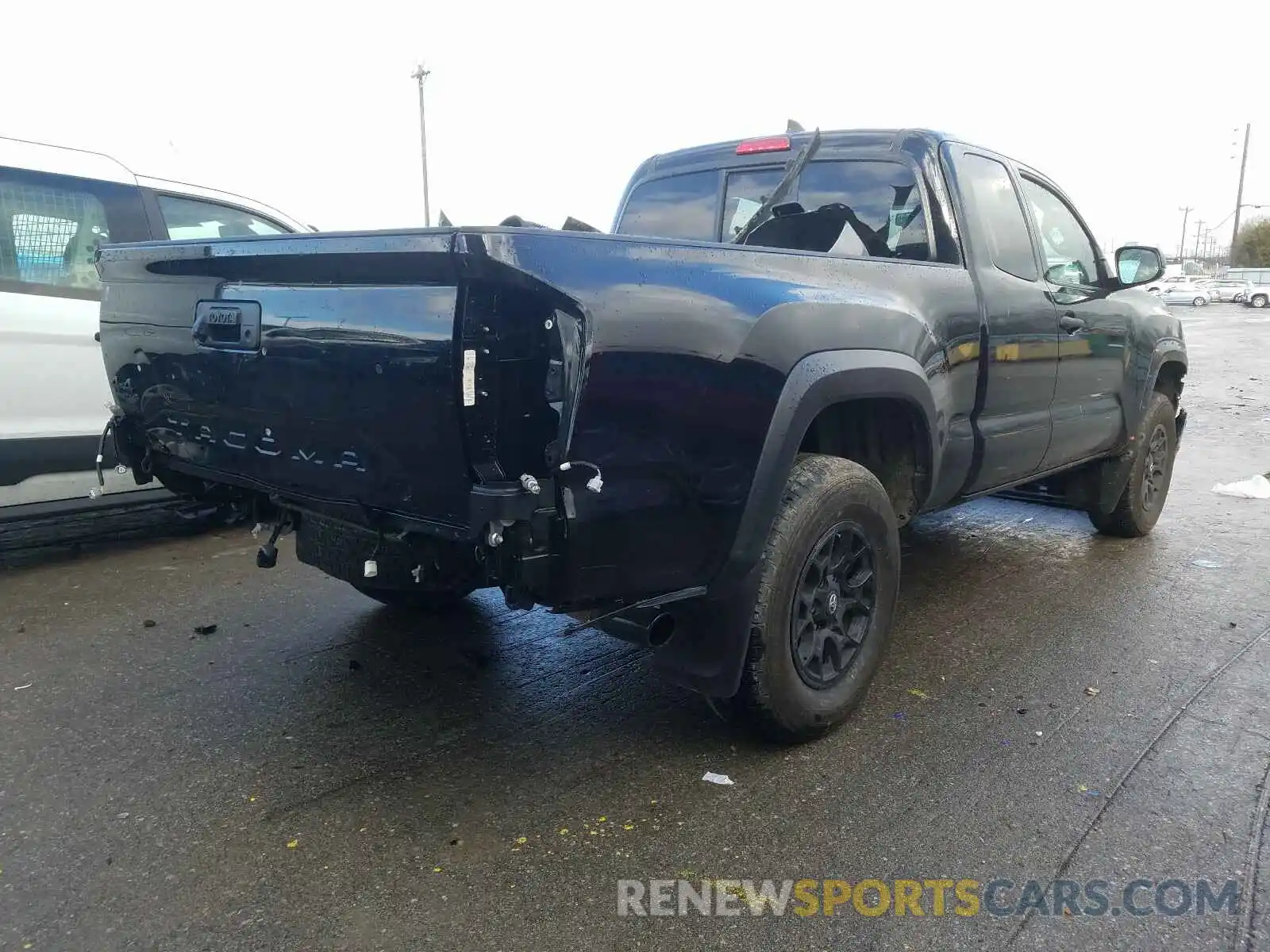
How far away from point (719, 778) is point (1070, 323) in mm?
2843

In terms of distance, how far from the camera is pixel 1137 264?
4.86 metres

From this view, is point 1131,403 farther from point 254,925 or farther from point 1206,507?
point 254,925

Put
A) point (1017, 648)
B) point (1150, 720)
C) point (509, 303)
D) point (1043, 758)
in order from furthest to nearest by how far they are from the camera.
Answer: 1. point (1017, 648)
2. point (1150, 720)
3. point (1043, 758)
4. point (509, 303)

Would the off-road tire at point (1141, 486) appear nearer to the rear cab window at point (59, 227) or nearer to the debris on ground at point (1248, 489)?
the debris on ground at point (1248, 489)

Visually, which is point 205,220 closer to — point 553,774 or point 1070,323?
point 553,774

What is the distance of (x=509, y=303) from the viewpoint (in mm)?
2182

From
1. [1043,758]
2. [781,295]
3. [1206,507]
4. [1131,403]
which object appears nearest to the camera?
[781,295]

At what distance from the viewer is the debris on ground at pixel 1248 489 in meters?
6.91

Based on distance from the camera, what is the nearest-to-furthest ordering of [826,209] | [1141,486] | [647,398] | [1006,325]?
[647,398] < [826,209] < [1006,325] < [1141,486]

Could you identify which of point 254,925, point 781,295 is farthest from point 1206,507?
point 254,925

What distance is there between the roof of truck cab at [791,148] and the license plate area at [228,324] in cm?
240

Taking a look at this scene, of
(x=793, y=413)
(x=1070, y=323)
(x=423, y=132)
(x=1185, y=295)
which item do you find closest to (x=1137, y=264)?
(x=1070, y=323)

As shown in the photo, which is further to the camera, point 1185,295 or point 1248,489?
point 1185,295

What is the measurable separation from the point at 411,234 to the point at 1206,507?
642 cm
